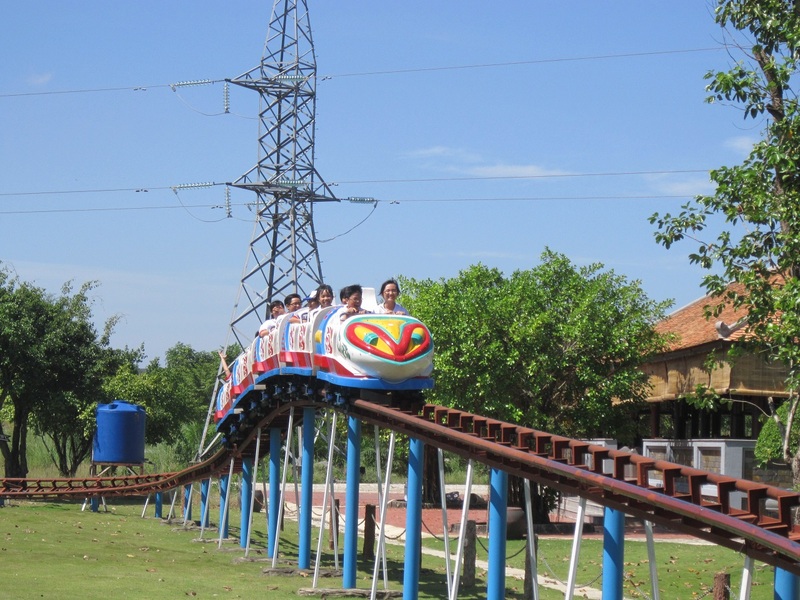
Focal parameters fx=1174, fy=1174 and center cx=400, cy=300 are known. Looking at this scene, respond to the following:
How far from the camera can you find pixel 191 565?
18.4 meters

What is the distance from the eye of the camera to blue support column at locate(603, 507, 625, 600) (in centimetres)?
970

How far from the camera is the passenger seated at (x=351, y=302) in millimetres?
15188

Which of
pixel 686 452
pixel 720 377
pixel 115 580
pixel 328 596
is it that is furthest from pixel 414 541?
pixel 720 377

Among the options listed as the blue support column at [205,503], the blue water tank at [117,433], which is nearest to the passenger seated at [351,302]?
the blue support column at [205,503]

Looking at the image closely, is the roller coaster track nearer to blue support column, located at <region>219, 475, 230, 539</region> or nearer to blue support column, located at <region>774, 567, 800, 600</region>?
blue support column, located at <region>774, 567, 800, 600</region>

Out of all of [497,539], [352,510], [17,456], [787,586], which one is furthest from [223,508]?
[787,586]

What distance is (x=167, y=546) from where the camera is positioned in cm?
2136

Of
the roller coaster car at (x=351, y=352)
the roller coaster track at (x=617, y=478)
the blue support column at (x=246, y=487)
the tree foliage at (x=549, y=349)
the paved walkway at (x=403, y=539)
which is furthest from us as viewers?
the tree foliage at (x=549, y=349)

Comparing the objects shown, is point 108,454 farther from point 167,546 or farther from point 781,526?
point 781,526

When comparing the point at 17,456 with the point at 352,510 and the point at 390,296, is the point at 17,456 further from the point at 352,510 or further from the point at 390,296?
the point at 390,296

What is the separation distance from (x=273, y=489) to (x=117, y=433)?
1363cm

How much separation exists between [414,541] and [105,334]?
24.3m

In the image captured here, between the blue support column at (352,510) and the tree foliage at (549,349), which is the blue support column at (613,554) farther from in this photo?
the tree foliage at (549,349)

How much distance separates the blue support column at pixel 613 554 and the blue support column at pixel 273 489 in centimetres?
911
